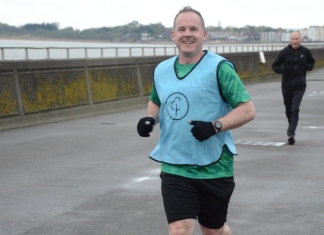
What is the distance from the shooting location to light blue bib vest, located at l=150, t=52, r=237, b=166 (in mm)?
5211

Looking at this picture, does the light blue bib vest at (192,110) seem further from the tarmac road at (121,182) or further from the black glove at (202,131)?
the tarmac road at (121,182)

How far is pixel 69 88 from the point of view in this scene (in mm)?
18547

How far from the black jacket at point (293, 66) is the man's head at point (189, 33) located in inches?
343

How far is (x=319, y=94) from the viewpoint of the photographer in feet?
91.4

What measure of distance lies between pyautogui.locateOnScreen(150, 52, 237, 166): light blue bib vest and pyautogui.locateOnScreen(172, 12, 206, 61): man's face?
0.10m

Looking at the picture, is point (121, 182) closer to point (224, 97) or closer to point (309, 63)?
point (224, 97)

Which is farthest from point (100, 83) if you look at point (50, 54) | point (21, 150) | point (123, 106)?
point (50, 54)

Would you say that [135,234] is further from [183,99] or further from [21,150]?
[21,150]

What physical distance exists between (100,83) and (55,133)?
4.84 m

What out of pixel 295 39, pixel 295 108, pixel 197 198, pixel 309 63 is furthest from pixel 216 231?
pixel 309 63

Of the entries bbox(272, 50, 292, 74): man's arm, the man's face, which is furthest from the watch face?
bbox(272, 50, 292, 74): man's arm

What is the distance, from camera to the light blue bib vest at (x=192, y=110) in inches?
205

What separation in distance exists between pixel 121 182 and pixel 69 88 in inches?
344

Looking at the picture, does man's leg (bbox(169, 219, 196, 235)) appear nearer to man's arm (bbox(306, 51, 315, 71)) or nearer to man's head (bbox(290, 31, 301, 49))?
man's head (bbox(290, 31, 301, 49))
